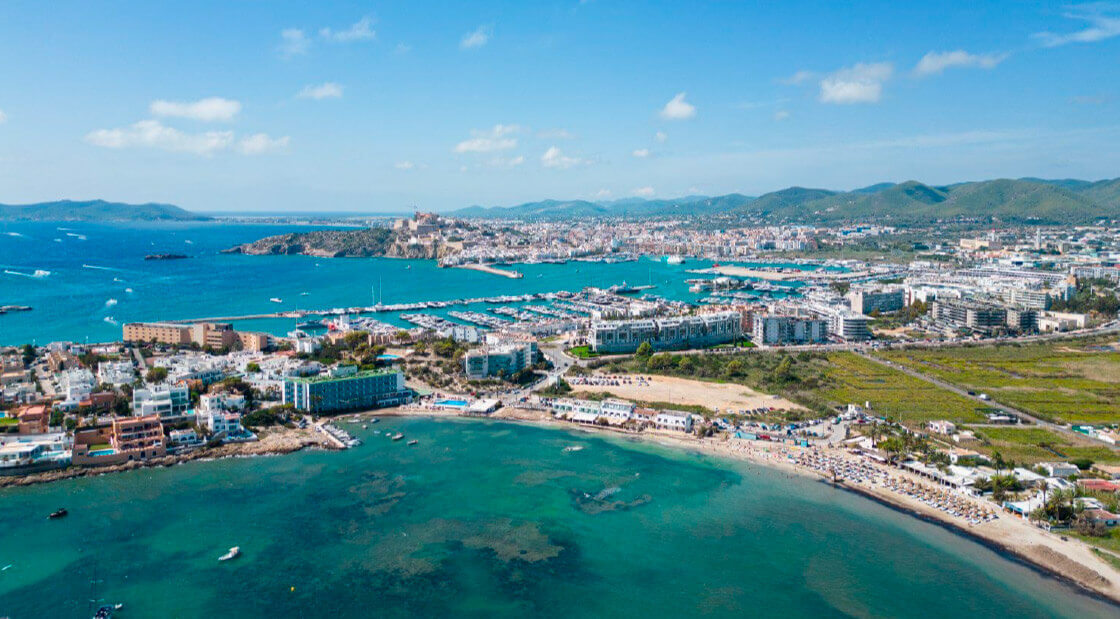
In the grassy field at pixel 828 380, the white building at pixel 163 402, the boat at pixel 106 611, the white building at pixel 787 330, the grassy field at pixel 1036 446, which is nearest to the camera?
the boat at pixel 106 611

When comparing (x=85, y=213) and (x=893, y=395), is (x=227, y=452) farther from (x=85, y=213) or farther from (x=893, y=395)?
(x=85, y=213)

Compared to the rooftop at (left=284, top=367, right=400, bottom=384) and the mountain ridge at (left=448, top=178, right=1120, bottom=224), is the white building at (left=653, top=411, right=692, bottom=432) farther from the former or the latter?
the mountain ridge at (left=448, top=178, right=1120, bottom=224)

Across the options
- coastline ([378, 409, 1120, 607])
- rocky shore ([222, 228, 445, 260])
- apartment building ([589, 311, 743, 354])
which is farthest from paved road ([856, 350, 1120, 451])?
rocky shore ([222, 228, 445, 260])

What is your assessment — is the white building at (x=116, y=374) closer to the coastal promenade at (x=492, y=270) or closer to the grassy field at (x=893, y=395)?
the grassy field at (x=893, y=395)

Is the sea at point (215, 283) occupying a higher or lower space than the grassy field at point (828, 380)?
higher

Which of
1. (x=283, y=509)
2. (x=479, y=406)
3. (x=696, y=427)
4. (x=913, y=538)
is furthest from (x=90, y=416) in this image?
(x=913, y=538)

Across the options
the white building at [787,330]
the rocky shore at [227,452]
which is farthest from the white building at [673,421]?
the white building at [787,330]

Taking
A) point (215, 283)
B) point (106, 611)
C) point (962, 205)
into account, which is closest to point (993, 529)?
point (106, 611)
